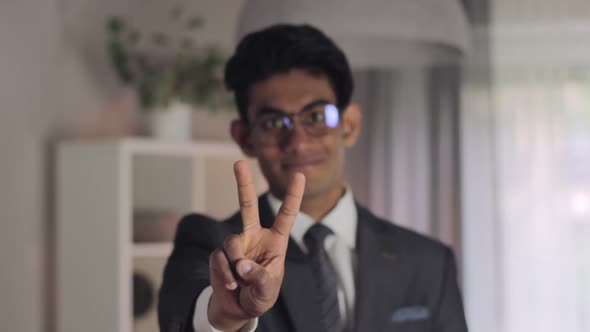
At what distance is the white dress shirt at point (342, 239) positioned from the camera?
1.01 m

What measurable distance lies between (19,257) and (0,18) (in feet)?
1.86

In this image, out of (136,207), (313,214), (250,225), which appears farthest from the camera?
(136,207)

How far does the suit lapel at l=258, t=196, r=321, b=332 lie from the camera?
95 cm

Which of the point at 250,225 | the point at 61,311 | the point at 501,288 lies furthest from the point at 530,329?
the point at 61,311

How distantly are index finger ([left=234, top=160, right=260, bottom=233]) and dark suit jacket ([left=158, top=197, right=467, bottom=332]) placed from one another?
7.1 inches

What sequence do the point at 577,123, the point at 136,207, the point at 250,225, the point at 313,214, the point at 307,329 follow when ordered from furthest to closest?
the point at 136,207, the point at 577,123, the point at 313,214, the point at 307,329, the point at 250,225

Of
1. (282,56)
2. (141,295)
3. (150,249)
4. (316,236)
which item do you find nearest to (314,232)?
(316,236)

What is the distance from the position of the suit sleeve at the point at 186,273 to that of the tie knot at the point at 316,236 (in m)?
0.11

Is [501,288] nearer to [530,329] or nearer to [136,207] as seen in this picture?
[530,329]

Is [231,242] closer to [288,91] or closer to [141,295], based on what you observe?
[288,91]

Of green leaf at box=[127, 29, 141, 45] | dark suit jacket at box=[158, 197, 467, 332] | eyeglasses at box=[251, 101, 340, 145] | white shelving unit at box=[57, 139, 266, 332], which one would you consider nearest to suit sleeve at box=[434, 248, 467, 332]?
dark suit jacket at box=[158, 197, 467, 332]

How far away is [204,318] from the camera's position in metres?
→ 0.85

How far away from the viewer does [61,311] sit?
2.17 m

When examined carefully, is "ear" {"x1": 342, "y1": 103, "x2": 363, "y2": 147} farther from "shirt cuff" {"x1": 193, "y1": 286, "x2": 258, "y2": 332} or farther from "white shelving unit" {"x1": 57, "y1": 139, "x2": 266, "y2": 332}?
"white shelving unit" {"x1": 57, "y1": 139, "x2": 266, "y2": 332}
